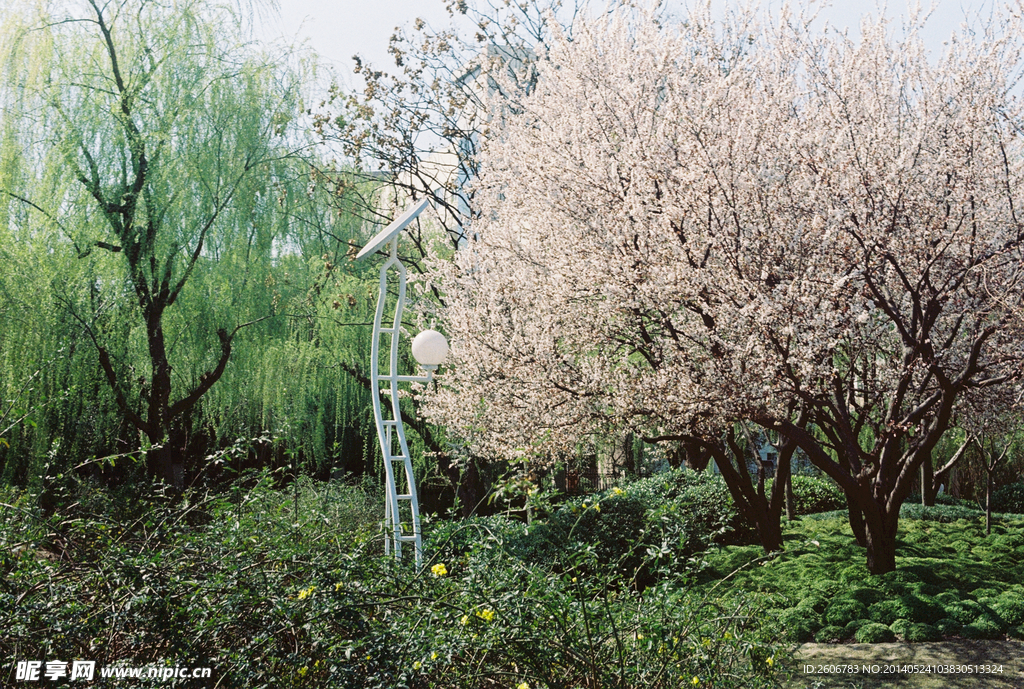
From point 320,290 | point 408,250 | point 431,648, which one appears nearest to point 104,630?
point 431,648

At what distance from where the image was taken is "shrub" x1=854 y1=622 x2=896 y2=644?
5715 mm

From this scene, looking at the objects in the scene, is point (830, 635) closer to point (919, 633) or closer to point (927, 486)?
point (919, 633)

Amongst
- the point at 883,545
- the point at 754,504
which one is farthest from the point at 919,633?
the point at 754,504

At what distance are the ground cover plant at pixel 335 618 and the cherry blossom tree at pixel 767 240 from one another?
2003 millimetres

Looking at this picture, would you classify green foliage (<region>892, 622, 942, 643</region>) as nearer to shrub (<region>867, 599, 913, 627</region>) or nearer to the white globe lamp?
shrub (<region>867, 599, 913, 627</region>)

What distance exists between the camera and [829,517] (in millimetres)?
11297

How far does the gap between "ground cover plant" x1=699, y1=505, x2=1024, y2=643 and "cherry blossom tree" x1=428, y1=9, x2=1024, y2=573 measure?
0.43m

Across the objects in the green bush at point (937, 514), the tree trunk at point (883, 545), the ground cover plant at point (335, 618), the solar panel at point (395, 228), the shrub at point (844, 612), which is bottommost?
the shrub at point (844, 612)

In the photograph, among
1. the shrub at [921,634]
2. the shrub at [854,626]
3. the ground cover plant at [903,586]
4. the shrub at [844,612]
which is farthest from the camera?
the shrub at [844,612]

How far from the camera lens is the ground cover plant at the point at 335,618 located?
9.45 feet

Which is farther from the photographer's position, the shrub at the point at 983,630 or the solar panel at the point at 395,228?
the solar panel at the point at 395,228

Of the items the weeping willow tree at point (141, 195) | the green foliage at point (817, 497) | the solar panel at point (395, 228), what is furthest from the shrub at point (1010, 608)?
the weeping willow tree at point (141, 195)

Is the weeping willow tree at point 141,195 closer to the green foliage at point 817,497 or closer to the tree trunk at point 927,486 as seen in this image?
the green foliage at point 817,497

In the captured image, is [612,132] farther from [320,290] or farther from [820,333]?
[320,290]
